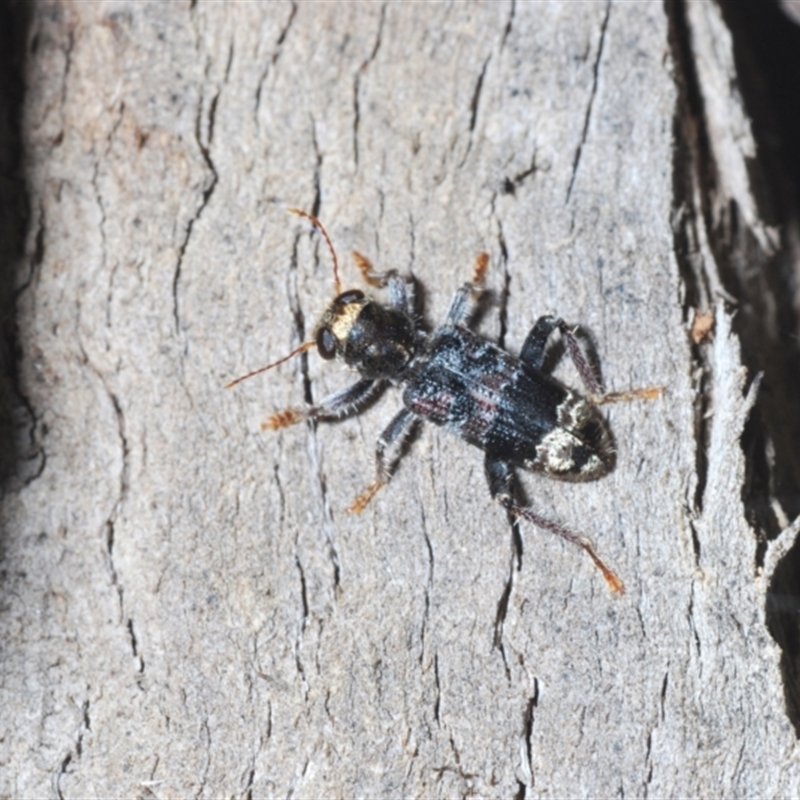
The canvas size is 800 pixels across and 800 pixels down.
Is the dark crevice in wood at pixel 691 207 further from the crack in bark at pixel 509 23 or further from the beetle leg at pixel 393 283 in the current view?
the beetle leg at pixel 393 283

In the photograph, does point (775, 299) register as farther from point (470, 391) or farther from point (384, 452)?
point (384, 452)

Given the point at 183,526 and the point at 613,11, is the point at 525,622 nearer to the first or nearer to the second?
the point at 183,526

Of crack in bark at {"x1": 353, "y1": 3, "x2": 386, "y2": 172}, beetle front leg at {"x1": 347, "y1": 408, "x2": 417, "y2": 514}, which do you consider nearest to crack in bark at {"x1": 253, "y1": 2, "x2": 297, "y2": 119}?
crack in bark at {"x1": 353, "y1": 3, "x2": 386, "y2": 172}

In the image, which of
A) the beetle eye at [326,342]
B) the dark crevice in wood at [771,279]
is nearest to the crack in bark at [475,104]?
the dark crevice in wood at [771,279]

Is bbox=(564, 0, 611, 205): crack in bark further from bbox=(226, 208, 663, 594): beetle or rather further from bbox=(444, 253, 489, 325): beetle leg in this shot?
bbox=(226, 208, 663, 594): beetle

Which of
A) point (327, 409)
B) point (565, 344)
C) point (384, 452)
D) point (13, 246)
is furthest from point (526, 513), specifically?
point (13, 246)
